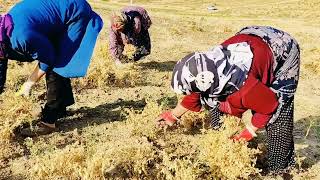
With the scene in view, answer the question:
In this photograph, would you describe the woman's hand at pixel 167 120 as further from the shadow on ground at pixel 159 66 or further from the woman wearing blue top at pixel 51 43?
the shadow on ground at pixel 159 66

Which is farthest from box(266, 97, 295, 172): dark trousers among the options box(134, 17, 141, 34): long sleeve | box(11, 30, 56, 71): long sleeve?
box(134, 17, 141, 34): long sleeve

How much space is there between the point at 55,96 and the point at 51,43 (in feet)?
1.76

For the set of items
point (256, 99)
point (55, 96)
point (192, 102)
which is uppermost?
point (256, 99)

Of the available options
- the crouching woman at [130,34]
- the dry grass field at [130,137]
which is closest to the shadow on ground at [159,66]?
the dry grass field at [130,137]

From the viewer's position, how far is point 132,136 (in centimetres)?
455

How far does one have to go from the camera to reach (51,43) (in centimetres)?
429

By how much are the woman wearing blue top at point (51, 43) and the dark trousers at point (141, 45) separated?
2336 mm

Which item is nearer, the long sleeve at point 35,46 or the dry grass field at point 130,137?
the dry grass field at point 130,137

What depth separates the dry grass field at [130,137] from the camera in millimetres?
3766

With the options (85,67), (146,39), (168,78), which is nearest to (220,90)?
(85,67)

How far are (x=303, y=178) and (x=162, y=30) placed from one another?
6728mm

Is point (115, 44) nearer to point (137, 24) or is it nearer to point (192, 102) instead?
point (137, 24)

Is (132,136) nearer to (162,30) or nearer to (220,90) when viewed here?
(220,90)

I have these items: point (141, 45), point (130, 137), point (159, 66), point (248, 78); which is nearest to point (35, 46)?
point (130, 137)
